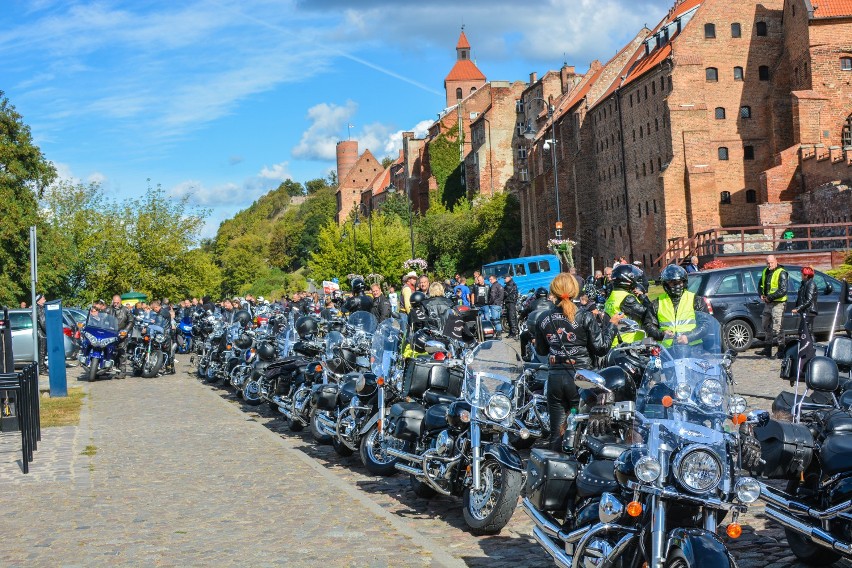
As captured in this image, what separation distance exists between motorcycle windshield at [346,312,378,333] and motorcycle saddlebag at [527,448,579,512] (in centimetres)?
714

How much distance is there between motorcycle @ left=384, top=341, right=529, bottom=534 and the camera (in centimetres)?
771

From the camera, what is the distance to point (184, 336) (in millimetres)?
37094

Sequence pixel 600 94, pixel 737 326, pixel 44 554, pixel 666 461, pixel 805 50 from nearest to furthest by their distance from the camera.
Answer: pixel 666 461, pixel 44 554, pixel 737 326, pixel 805 50, pixel 600 94

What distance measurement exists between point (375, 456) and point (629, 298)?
299 cm

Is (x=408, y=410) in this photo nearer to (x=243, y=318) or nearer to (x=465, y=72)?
(x=243, y=318)

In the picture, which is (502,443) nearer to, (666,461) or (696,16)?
(666,461)

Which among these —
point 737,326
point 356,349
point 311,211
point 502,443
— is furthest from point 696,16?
point 311,211

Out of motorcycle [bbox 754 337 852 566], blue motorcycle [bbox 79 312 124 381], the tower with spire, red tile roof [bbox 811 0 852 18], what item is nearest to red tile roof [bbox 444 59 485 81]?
the tower with spire

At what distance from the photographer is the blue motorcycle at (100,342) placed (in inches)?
1011

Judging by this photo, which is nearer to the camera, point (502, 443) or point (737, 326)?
point (502, 443)

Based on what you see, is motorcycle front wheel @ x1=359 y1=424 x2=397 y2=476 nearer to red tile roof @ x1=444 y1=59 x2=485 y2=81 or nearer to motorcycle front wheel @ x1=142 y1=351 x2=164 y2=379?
motorcycle front wheel @ x1=142 y1=351 x2=164 y2=379

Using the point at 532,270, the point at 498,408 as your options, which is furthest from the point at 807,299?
the point at 532,270

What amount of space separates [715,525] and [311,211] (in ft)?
553

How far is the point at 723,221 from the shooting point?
6744 cm
